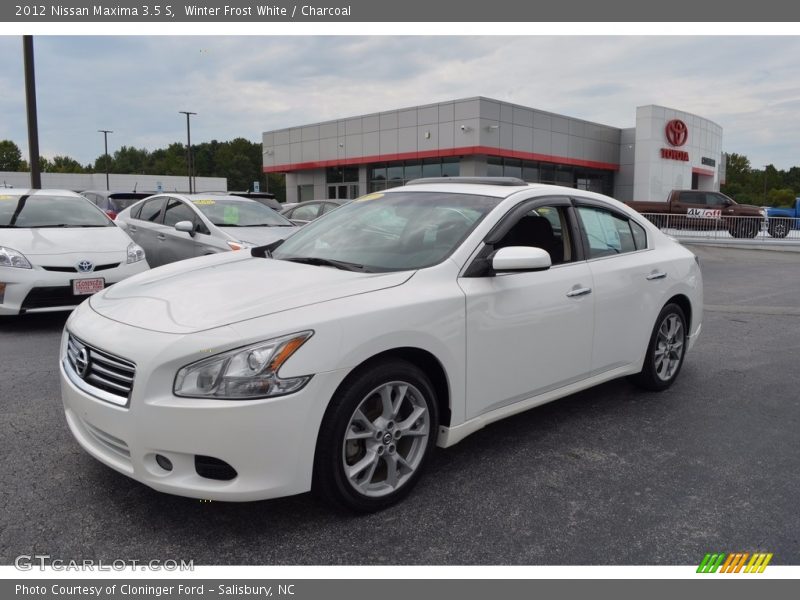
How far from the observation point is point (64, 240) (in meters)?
7.15

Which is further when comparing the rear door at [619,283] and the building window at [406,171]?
the building window at [406,171]

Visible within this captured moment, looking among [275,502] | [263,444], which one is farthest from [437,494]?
[263,444]

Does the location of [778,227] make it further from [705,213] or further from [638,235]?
[638,235]

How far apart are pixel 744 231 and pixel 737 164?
10131 cm

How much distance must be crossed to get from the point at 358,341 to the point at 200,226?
6.91 metres

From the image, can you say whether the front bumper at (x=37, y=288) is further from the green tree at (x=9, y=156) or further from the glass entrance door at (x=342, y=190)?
the green tree at (x=9, y=156)

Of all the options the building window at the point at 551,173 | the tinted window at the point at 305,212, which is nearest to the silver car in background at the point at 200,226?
the tinted window at the point at 305,212

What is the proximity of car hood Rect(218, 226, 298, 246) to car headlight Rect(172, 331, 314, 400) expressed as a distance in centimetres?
609

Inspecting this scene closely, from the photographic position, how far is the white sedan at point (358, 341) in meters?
2.62

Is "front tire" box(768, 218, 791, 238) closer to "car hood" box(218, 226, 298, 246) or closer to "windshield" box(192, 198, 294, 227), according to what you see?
"windshield" box(192, 198, 294, 227)

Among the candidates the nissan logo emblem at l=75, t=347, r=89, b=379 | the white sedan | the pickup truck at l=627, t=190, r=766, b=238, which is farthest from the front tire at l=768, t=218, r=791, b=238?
the nissan logo emblem at l=75, t=347, r=89, b=379

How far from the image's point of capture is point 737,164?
373 ft

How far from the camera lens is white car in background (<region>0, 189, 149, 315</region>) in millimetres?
6551
